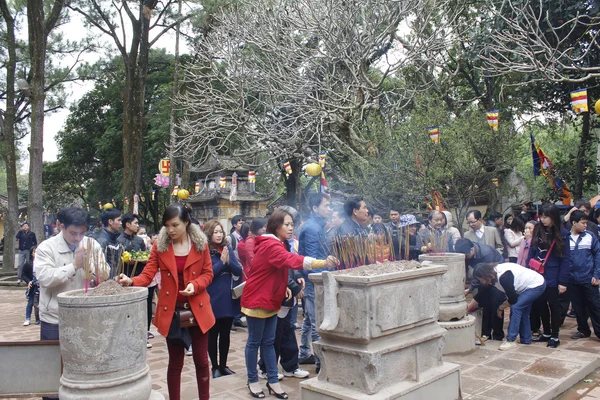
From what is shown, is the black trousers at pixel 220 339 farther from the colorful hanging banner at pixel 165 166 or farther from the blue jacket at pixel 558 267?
the colorful hanging banner at pixel 165 166

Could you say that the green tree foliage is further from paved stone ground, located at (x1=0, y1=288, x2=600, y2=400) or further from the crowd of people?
paved stone ground, located at (x1=0, y1=288, x2=600, y2=400)

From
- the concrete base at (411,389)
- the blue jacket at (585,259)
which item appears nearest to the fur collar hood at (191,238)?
the concrete base at (411,389)

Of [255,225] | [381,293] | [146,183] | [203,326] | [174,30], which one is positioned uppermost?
[174,30]

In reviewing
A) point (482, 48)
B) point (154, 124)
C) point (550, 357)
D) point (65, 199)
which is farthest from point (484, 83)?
point (65, 199)

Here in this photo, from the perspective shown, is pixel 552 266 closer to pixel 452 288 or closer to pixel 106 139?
pixel 452 288

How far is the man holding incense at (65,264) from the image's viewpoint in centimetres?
347

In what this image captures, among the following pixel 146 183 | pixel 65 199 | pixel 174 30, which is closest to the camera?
pixel 174 30

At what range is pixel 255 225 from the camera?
5.75m

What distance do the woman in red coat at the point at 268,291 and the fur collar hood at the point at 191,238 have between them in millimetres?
567

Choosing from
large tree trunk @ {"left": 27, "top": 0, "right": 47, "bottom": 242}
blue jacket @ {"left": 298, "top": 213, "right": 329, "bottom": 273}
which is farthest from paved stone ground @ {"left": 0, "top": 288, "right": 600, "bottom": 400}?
large tree trunk @ {"left": 27, "top": 0, "right": 47, "bottom": 242}

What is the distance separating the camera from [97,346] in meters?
3.03

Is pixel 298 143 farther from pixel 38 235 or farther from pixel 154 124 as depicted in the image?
pixel 154 124

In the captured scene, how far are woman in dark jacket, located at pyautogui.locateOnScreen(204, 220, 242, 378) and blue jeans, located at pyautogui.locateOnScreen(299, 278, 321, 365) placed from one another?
2.48ft

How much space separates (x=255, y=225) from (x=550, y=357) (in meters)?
3.46
